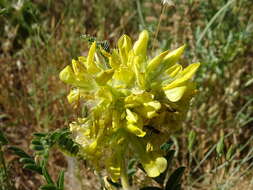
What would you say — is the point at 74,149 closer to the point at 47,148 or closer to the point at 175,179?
the point at 47,148

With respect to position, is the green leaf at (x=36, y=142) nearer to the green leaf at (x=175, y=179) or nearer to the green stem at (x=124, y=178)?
the green stem at (x=124, y=178)

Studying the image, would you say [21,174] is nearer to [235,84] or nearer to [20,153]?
[20,153]

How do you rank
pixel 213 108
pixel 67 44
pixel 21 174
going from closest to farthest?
pixel 21 174
pixel 213 108
pixel 67 44

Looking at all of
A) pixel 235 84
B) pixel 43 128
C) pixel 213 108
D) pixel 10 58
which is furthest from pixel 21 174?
pixel 235 84

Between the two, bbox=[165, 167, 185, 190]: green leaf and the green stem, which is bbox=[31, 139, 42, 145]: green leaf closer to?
the green stem

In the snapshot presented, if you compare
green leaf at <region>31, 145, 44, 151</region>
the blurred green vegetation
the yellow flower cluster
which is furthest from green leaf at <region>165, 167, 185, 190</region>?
the blurred green vegetation
